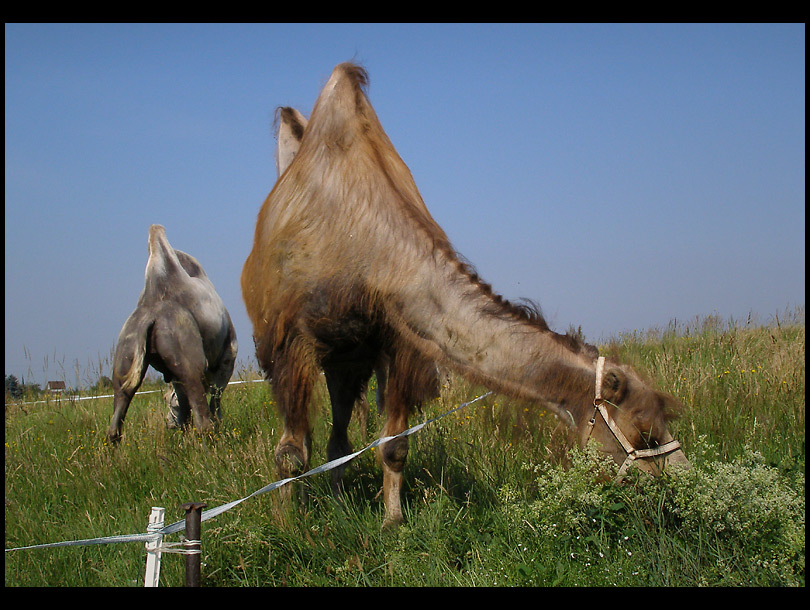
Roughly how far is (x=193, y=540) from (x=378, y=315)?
163 centimetres

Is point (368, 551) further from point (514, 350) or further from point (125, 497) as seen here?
point (125, 497)

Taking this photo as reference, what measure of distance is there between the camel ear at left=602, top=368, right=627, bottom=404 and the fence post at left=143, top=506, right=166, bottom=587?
6.77 ft

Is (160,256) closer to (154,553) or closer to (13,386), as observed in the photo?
(13,386)

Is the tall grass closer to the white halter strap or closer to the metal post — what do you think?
the white halter strap

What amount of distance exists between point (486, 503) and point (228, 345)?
4457 millimetres

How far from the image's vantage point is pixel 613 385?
10.8 ft

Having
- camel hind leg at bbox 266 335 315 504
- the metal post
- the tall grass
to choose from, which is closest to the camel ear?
the tall grass

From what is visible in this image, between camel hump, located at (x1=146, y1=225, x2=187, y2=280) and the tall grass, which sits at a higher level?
camel hump, located at (x1=146, y1=225, x2=187, y2=280)

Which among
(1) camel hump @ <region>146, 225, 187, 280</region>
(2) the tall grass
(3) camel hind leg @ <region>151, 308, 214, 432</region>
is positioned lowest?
(2) the tall grass

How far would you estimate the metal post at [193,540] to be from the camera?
2510mm

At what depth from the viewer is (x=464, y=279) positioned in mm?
3609

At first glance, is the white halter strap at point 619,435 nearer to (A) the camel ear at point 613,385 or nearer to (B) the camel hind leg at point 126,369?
(A) the camel ear at point 613,385

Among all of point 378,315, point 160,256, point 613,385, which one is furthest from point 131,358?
point 613,385

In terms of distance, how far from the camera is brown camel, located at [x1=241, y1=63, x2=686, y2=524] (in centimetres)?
336
